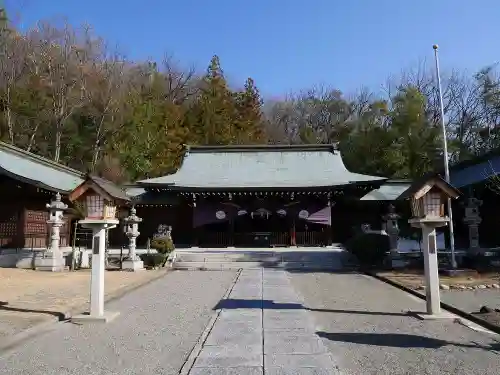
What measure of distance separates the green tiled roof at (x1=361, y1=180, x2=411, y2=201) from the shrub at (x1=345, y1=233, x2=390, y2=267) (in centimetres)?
631

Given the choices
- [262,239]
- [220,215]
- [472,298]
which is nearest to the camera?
[472,298]

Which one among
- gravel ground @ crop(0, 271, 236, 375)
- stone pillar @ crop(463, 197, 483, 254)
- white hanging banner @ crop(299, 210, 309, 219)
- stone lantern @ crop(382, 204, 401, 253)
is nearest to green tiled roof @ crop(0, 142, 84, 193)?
gravel ground @ crop(0, 271, 236, 375)

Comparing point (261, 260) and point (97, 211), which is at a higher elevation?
point (97, 211)

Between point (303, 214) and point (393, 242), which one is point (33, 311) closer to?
point (393, 242)

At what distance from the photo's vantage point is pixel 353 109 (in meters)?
43.2

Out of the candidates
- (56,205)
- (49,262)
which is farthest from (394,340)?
(56,205)

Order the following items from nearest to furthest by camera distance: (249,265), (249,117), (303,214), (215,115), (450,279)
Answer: (450,279), (249,265), (303,214), (215,115), (249,117)

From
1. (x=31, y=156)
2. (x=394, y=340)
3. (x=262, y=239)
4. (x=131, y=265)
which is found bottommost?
(x=394, y=340)

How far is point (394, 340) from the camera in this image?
580 centimetres

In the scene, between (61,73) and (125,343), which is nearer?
(125,343)

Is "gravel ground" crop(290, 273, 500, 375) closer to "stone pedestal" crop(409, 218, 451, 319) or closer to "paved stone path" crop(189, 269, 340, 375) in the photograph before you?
"paved stone path" crop(189, 269, 340, 375)

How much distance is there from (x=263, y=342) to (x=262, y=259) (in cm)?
1334

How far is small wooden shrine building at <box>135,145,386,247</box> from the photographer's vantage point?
22.9 meters

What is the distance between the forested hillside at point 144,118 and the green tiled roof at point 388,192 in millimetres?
4830
